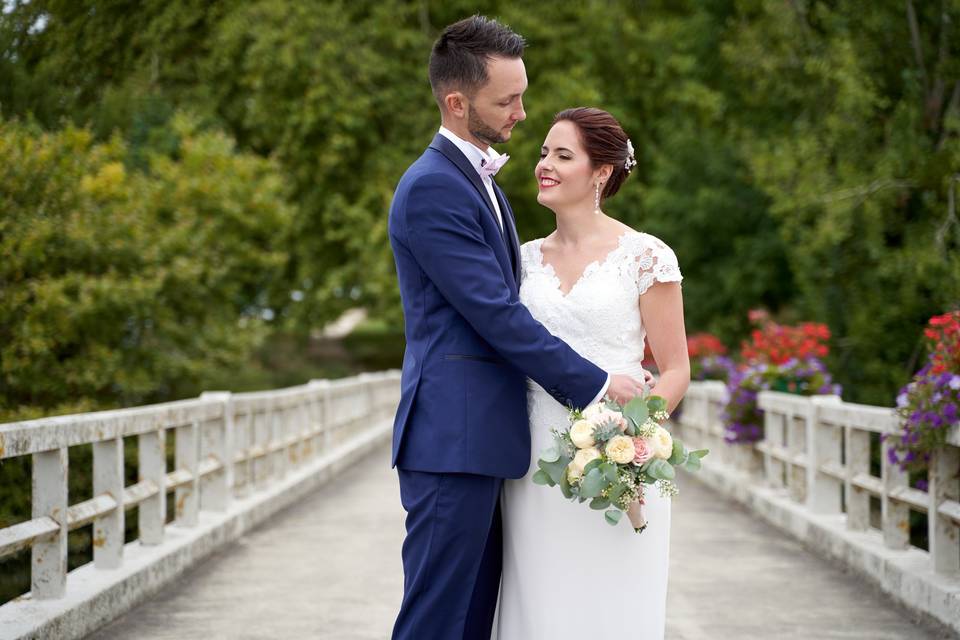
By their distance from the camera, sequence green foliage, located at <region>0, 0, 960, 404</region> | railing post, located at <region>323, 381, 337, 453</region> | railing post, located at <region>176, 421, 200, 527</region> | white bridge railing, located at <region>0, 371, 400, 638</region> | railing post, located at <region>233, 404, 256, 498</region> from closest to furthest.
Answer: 1. white bridge railing, located at <region>0, 371, 400, 638</region>
2. railing post, located at <region>176, 421, 200, 527</region>
3. railing post, located at <region>233, 404, 256, 498</region>
4. green foliage, located at <region>0, 0, 960, 404</region>
5. railing post, located at <region>323, 381, 337, 453</region>

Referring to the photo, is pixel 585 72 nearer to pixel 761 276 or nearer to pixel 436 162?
pixel 761 276

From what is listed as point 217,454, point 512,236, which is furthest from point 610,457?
point 217,454

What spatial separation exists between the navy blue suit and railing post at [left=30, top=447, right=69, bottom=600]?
2.93 m

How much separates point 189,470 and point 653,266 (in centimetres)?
639

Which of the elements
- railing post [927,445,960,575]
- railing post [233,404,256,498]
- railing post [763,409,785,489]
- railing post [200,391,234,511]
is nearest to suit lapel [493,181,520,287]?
railing post [927,445,960,575]

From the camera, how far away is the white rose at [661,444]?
13.7 ft

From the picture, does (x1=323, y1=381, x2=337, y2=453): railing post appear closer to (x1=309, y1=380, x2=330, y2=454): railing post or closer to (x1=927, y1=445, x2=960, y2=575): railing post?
(x1=309, y1=380, x2=330, y2=454): railing post

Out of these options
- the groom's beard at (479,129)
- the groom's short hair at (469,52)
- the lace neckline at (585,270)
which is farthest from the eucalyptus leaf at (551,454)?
the groom's short hair at (469,52)

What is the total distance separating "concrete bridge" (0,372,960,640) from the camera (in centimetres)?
714

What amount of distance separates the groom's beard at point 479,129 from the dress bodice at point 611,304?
0.55 meters

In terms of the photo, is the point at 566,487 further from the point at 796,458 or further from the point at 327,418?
the point at 327,418

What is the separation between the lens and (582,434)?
161 inches

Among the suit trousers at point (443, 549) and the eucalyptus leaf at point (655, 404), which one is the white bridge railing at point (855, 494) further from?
the suit trousers at point (443, 549)

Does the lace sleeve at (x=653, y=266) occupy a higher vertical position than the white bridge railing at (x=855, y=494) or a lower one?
higher
